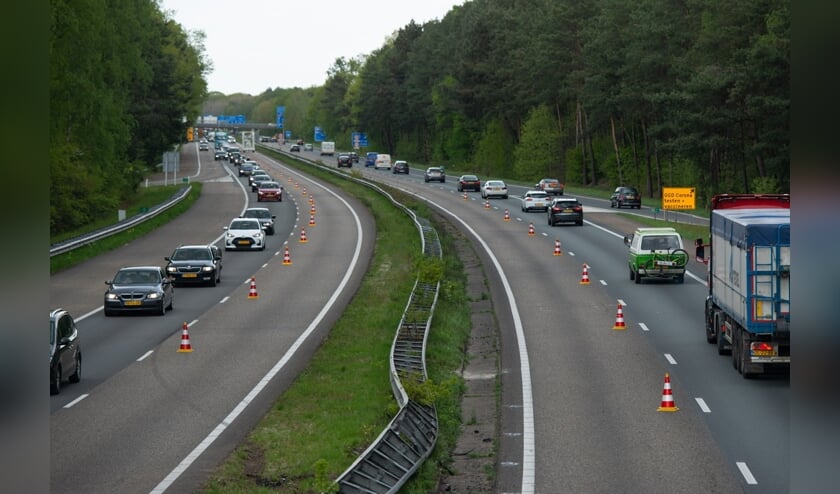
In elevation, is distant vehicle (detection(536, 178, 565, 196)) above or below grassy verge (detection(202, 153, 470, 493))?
above

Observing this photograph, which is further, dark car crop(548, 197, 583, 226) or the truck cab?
dark car crop(548, 197, 583, 226)

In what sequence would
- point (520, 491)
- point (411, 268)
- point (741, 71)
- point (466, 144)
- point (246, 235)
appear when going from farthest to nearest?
point (466, 144) < point (741, 71) < point (246, 235) < point (411, 268) < point (520, 491)

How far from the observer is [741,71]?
7594cm

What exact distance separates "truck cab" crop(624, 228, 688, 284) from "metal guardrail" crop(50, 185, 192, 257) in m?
25.4

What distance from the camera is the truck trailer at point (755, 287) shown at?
949 inches

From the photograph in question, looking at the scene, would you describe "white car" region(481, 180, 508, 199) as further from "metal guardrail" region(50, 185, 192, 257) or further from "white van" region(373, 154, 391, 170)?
"white van" region(373, 154, 391, 170)

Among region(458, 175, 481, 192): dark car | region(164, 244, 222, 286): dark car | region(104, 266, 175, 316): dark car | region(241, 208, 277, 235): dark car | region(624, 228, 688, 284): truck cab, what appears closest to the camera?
region(104, 266, 175, 316): dark car

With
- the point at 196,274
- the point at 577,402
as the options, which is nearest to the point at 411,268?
the point at 196,274

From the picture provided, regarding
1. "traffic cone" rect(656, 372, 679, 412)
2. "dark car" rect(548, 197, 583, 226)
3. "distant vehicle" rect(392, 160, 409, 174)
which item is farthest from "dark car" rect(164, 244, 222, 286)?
"distant vehicle" rect(392, 160, 409, 174)

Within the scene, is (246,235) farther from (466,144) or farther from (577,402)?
(466,144)

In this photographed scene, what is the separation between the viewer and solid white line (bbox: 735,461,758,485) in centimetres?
1714

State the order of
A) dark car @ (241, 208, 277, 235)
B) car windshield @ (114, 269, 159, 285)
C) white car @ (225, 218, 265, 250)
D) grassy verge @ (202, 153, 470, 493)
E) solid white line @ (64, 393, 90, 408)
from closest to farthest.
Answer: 1. grassy verge @ (202, 153, 470, 493)
2. solid white line @ (64, 393, 90, 408)
3. car windshield @ (114, 269, 159, 285)
4. white car @ (225, 218, 265, 250)
5. dark car @ (241, 208, 277, 235)

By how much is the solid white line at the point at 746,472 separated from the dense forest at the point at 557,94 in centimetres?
4849
